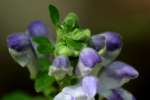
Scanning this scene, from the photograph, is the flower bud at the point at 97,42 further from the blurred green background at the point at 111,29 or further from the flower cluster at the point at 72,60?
the blurred green background at the point at 111,29

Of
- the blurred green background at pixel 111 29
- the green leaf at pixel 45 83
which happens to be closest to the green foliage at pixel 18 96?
the blurred green background at pixel 111 29

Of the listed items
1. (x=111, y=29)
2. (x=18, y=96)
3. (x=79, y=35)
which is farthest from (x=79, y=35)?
(x=111, y=29)

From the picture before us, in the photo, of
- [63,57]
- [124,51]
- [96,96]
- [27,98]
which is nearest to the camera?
[63,57]

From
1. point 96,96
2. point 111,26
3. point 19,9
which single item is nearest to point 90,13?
point 111,26

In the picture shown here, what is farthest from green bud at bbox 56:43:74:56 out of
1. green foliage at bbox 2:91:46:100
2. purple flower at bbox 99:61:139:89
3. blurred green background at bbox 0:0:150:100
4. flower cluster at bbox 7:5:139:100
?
blurred green background at bbox 0:0:150:100

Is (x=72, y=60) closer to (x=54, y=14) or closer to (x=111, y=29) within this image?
(x=54, y=14)

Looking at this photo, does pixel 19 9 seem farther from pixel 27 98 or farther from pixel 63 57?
pixel 63 57

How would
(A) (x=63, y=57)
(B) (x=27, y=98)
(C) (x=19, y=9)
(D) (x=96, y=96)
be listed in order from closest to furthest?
(A) (x=63, y=57), (D) (x=96, y=96), (B) (x=27, y=98), (C) (x=19, y=9)
